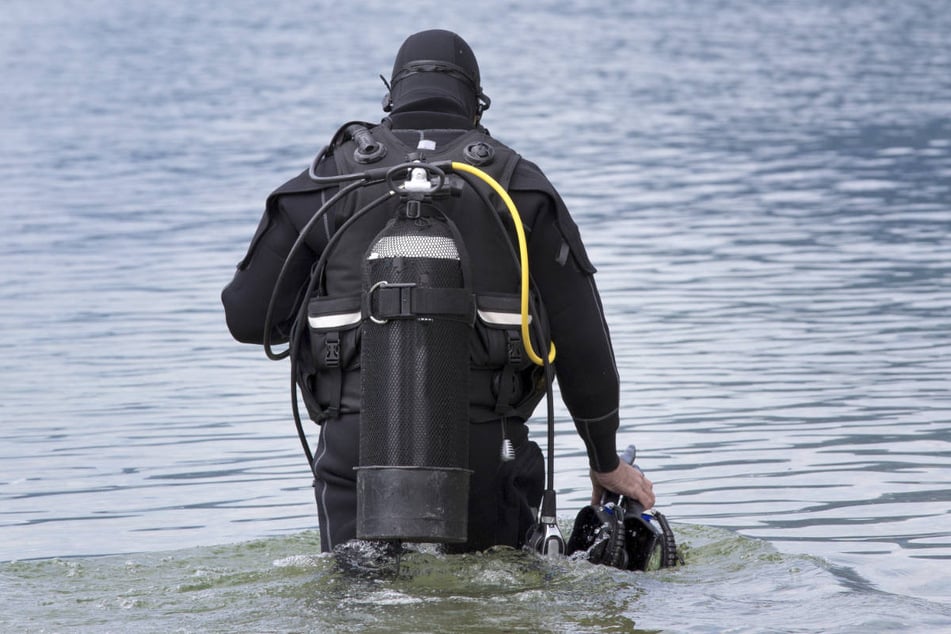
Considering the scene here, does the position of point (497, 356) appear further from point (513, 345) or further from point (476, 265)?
point (476, 265)

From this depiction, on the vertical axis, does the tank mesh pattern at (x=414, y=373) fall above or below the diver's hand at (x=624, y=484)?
above

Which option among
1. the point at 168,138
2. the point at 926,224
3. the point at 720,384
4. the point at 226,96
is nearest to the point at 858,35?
the point at 226,96

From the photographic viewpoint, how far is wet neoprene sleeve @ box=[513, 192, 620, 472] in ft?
17.4

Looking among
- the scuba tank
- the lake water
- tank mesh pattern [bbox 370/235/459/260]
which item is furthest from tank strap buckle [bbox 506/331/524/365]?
the lake water

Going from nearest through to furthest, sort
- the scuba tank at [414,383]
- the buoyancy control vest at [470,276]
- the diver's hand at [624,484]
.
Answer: the scuba tank at [414,383], the buoyancy control vest at [470,276], the diver's hand at [624,484]

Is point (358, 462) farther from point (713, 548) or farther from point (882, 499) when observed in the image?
point (882, 499)

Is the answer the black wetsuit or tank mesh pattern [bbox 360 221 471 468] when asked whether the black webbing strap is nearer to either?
tank mesh pattern [bbox 360 221 471 468]

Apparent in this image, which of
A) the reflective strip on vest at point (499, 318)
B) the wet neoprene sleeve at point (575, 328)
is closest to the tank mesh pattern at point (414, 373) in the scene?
the reflective strip on vest at point (499, 318)

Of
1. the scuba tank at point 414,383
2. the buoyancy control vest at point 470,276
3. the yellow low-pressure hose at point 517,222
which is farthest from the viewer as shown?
the buoyancy control vest at point 470,276

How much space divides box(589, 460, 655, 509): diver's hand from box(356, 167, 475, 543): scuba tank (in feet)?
2.59

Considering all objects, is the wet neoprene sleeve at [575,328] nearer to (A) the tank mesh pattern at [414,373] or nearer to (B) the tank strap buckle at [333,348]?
(A) the tank mesh pattern at [414,373]

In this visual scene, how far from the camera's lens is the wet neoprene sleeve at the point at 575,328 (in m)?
5.29

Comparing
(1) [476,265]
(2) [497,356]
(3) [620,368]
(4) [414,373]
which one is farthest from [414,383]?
(3) [620,368]

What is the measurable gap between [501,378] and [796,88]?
2909 centimetres
